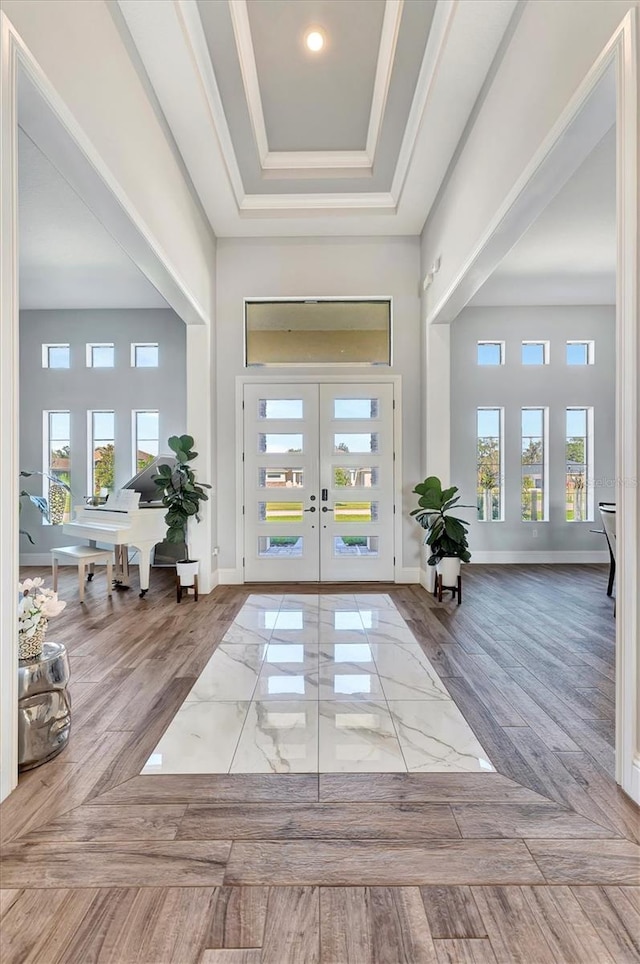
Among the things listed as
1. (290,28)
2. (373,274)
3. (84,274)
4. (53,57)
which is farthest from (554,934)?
(84,274)

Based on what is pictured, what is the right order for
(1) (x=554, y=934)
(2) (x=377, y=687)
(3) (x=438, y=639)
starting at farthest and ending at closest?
(3) (x=438, y=639) < (2) (x=377, y=687) < (1) (x=554, y=934)

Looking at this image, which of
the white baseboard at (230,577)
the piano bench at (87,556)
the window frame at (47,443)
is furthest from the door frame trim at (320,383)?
the window frame at (47,443)

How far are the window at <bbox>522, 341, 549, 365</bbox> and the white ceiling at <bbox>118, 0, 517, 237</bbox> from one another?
3.21 metres

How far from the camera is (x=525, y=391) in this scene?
7656 millimetres

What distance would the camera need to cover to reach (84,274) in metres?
6.23

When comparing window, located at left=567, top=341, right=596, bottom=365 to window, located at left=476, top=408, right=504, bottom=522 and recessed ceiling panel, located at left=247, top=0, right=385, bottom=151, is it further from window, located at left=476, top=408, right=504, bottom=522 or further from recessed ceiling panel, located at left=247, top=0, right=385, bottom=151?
recessed ceiling panel, located at left=247, top=0, right=385, bottom=151

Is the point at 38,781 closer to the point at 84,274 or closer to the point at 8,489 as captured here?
the point at 8,489

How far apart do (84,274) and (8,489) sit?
522 cm

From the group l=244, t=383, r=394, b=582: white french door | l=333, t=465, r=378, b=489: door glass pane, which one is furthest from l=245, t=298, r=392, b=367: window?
l=333, t=465, r=378, b=489: door glass pane

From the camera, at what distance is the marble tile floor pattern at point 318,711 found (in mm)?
2248

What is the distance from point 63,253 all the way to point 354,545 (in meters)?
4.65

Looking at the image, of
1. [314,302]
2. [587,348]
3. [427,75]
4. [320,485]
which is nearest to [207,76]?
[427,75]

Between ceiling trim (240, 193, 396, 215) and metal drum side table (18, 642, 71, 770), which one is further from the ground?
ceiling trim (240, 193, 396, 215)

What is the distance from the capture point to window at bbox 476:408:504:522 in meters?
7.71
